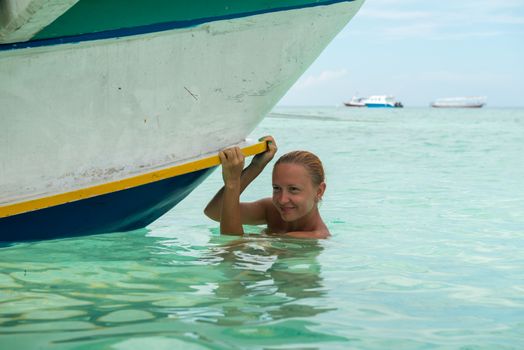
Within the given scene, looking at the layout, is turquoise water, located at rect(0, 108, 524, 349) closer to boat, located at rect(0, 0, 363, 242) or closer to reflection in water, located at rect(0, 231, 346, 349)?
reflection in water, located at rect(0, 231, 346, 349)

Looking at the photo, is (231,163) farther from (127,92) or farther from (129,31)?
(129,31)

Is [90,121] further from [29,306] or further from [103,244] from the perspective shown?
[29,306]

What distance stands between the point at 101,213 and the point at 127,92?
0.66 metres

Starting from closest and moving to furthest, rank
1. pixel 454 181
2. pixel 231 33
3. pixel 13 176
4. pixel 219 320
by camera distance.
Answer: pixel 219 320
pixel 13 176
pixel 231 33
pixel 454 181

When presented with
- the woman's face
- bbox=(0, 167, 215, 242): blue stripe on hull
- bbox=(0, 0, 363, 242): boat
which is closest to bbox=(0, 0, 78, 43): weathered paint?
bbox=(0, 0, 363, 242): boat

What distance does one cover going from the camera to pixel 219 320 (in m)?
2.45

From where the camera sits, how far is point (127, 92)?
3441mm

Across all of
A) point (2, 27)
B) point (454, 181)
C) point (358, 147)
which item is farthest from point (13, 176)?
point (358, 147)

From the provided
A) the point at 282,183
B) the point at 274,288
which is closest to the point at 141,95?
the point at 282,183

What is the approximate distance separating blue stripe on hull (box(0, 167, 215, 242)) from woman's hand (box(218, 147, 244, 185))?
0.19 metres

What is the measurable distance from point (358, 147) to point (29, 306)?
13529mm

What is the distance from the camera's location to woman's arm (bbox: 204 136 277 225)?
3918mm

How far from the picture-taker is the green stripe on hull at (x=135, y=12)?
316 cm

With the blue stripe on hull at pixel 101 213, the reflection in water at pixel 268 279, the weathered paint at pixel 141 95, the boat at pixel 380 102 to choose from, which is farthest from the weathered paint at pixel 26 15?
the boat at pixel 380 102
